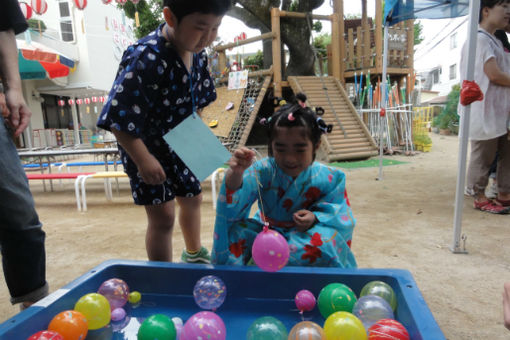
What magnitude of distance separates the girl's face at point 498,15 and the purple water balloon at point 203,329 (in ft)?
11.2

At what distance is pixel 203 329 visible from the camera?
107cm

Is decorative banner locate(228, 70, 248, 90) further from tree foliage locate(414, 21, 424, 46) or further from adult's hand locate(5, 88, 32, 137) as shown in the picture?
tree foliage locate(414, 21, 424, 46)

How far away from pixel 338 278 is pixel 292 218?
0.43m

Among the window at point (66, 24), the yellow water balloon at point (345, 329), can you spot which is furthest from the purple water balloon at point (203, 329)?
the window at point (66, 24)

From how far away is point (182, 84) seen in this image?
1593mm

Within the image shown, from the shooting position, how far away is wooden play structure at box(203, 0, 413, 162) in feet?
25.2

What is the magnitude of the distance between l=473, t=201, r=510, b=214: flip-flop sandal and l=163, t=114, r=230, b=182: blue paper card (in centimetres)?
308

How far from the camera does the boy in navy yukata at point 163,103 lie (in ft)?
4.45

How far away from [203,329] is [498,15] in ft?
11.4

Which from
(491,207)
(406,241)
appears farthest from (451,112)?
(406,241)

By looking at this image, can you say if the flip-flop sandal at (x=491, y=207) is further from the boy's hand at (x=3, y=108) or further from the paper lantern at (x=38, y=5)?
the paper lantern at (x=38, y=5)

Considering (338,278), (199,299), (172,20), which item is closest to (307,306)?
(338,278)

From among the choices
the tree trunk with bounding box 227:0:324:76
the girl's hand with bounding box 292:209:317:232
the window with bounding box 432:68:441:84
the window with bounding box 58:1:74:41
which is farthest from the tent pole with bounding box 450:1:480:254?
the window with bounding box 432:68:441:84

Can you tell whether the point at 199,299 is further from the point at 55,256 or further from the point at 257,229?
the point at 55,256
